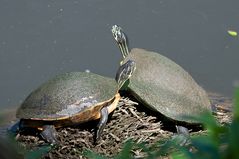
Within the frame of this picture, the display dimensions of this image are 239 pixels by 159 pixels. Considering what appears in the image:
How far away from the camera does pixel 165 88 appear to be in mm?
3725

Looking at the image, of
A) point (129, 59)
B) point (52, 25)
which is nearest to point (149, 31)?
point (52, 25)

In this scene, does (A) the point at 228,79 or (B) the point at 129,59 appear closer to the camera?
(B) the point at 129,59

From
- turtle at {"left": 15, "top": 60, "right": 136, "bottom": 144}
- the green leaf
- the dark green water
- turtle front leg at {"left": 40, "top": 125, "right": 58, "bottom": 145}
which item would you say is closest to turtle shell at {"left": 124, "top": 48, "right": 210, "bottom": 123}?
turtle at {"left": 15, "top": 60, "right": 136, "bottom": 144}

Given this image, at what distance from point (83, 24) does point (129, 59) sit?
4.26m

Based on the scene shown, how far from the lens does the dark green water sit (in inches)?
286

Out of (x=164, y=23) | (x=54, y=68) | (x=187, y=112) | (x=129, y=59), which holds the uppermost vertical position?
(x=129, y=59)

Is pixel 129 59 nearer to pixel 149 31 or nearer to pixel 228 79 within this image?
pixel 228 79

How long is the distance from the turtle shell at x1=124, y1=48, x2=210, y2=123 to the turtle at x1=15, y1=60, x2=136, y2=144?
267 millimetres

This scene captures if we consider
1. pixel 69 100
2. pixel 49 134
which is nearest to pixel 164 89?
pixel 69 100

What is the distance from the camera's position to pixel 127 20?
800 cm

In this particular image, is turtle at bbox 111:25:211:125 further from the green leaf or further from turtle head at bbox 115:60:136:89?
the green leaf

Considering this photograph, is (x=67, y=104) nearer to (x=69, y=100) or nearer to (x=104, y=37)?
(x=69, y=100)

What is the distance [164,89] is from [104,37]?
422 cm

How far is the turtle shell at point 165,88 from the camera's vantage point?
11.8 ft
